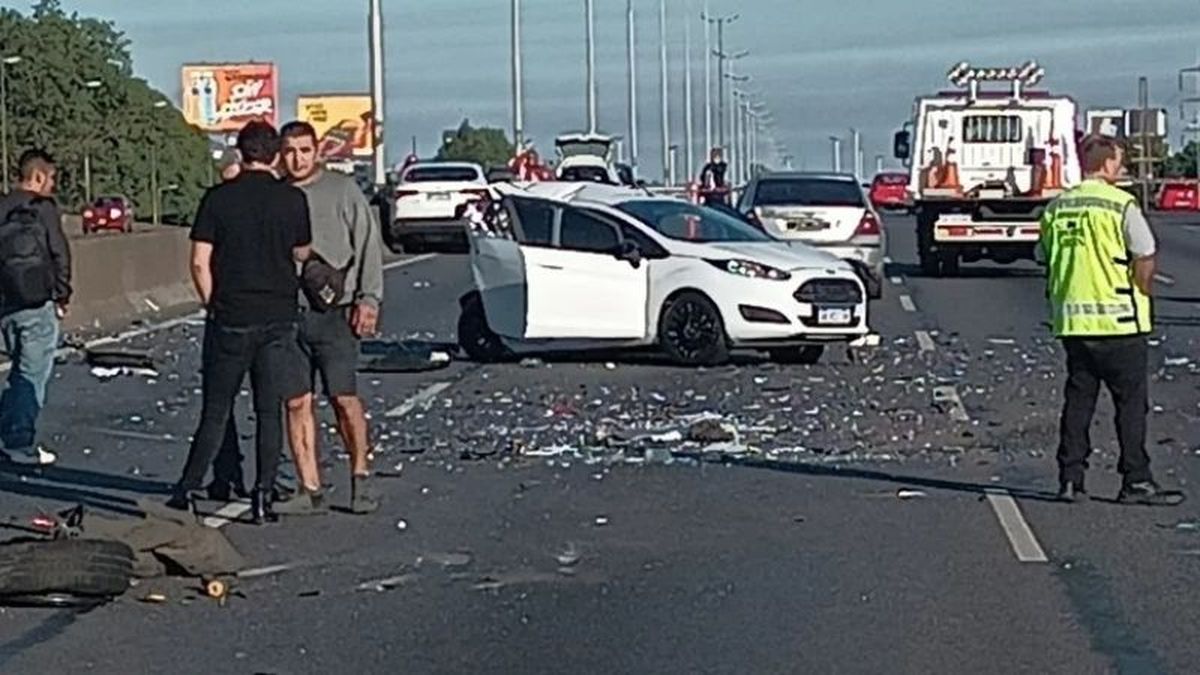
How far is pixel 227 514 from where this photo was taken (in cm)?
1264

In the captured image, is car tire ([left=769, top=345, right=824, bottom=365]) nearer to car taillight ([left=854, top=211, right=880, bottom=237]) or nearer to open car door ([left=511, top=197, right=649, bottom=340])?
open car door ([left=511, top=197, right=649, bottom=340])

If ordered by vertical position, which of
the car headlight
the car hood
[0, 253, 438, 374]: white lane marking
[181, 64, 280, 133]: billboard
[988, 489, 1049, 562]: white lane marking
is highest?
[181, 64, 280, 133]: billboard

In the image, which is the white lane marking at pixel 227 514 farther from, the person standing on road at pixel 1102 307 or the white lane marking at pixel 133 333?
the white lane marking at pixel 133 333

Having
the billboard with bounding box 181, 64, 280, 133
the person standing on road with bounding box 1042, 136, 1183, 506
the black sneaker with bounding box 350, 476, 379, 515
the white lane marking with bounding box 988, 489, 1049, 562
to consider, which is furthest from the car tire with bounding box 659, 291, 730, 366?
the billboard with bounding box 181, 64, 280, 133

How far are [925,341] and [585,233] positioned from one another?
4.51 m

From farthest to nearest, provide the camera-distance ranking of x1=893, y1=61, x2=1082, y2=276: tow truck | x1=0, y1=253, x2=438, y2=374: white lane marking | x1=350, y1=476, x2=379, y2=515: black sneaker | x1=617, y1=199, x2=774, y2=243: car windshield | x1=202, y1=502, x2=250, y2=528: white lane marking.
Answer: x1=893, y1=61, x2=1082, y2=276: tow truck → x1=0, y1=253, x2=438, y2=374: white lane marking → x1=617, y1=199, x2=774, y2=243: car windshield → x1=350, y1=476, x2=379, y2=515: black sneaker → x1=202, y1=502, x2=250, y2=528: white lane marking

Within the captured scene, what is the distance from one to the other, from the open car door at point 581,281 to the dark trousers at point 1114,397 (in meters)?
8.78

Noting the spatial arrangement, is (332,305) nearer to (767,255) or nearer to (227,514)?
(227,514)

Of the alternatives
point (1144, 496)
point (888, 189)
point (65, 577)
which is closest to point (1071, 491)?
point (1144, 496)

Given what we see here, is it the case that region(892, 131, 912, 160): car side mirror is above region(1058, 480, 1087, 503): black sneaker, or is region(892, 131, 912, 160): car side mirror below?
above

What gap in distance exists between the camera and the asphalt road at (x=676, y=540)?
919 cm

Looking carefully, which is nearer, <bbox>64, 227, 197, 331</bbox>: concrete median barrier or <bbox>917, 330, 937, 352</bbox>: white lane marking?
<bbox>917, 330, 937, 352</bbox>: white lane marking

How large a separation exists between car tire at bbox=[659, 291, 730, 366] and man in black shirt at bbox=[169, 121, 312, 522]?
9.33 meters

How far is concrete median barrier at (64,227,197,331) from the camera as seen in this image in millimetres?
27797
